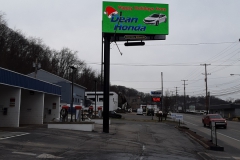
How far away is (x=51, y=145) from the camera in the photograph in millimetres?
13773

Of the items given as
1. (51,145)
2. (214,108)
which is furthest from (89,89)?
(51,145)

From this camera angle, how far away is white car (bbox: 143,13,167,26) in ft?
82.6

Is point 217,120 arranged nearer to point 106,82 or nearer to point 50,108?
point 106,82

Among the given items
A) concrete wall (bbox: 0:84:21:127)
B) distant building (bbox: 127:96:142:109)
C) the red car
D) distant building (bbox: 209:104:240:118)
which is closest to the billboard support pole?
concrete wall (bbox: 0:84:21:127)

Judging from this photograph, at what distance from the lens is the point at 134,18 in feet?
82.0

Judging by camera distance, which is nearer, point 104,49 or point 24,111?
point 104,49

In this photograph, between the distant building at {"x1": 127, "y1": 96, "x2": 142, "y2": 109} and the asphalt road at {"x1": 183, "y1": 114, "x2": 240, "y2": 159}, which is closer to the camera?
the asphalt road at {"x1": 183, "y1": 114, "x2": 240, "y2": 159}

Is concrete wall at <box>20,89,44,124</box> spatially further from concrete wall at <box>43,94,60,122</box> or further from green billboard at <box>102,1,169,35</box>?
green billboard at <box>102,1,169,35</box>

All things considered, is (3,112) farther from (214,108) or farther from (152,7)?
(214,108)

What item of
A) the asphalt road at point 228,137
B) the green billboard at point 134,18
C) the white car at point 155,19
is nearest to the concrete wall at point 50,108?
the green billboard at point 134,18

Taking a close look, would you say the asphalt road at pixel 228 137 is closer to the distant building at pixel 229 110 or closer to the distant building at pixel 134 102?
the distant building at pixel 229 110

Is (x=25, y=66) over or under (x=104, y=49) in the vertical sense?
over

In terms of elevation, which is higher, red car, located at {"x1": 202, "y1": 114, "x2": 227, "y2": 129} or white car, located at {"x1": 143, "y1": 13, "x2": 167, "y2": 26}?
white car, located at {"x1": 143, "y1": 13, "x2": 167, "y2": 26}

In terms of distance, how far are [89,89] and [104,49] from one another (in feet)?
265
